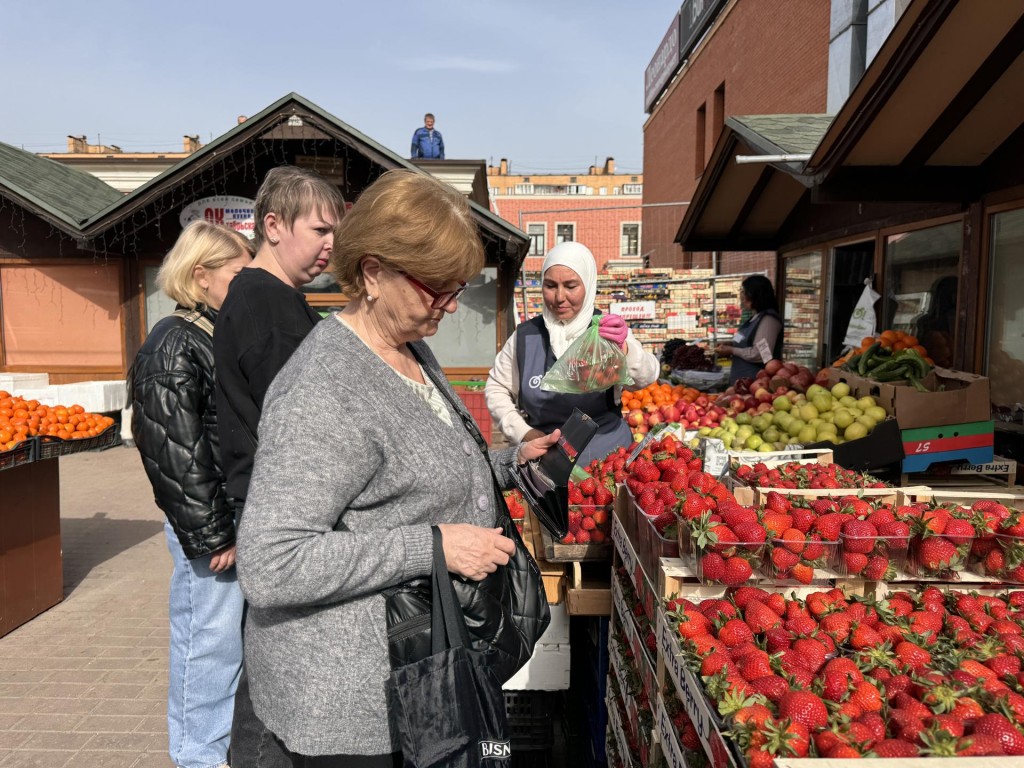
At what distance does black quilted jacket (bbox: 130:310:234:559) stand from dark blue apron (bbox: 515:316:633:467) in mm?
1546

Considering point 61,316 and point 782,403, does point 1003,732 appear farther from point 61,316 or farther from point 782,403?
point 61,316

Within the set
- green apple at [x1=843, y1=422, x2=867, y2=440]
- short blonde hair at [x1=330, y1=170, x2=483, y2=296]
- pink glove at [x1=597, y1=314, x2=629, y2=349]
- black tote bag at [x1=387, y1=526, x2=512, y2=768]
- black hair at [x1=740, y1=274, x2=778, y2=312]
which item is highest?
black hair at [x1=740, y1=274, x2=778, y2=312]

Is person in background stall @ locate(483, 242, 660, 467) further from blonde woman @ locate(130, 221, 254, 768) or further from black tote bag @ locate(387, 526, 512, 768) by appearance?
black tote bag @ locate(387, 526, 512, 768)

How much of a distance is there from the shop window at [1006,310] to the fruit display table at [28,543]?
626 cm

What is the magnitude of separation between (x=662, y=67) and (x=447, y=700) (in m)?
24.3

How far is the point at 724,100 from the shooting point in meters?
17.0

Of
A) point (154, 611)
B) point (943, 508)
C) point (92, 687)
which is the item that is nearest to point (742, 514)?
point (943, 508)

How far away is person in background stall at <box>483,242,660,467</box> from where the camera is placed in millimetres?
3410

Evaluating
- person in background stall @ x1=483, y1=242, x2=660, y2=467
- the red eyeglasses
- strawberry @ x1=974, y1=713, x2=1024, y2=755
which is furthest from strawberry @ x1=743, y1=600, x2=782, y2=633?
person in background stall @ x1=483, y1=242, x2=660, y2=467

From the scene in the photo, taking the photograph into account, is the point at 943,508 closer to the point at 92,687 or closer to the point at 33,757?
the point at 33,757

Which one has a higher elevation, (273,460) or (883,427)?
(273,460)

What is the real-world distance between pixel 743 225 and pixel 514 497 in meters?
5.95

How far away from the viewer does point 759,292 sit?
6.88 meters

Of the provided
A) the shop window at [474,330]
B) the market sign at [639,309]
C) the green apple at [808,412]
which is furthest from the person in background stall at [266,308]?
the market sign at [639,309]
